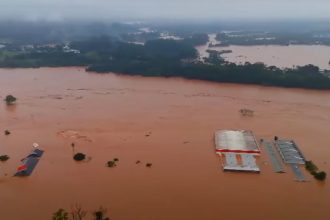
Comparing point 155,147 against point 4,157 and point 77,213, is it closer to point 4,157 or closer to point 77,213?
point 77,213

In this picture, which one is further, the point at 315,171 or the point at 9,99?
the point at 9,99

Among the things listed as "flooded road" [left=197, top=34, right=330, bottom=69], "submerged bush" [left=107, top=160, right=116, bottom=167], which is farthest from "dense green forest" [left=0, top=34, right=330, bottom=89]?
"submerged bush" [left=107, top=160, right=116, bottom=167]

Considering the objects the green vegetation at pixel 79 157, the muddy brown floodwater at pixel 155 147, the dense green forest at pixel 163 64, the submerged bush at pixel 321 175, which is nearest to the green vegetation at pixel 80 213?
the muddy brown floodwater at pixel 155 147

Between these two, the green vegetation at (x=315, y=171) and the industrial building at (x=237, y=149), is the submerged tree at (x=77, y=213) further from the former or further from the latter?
the green vegetation at (x=315, y=171)

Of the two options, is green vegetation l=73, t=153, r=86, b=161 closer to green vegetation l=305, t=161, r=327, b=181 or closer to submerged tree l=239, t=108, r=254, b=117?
green vegetation l=305, t=161, r=327, b=181

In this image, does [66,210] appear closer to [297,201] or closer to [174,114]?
[297,201]

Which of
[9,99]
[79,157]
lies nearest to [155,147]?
[79,157]
